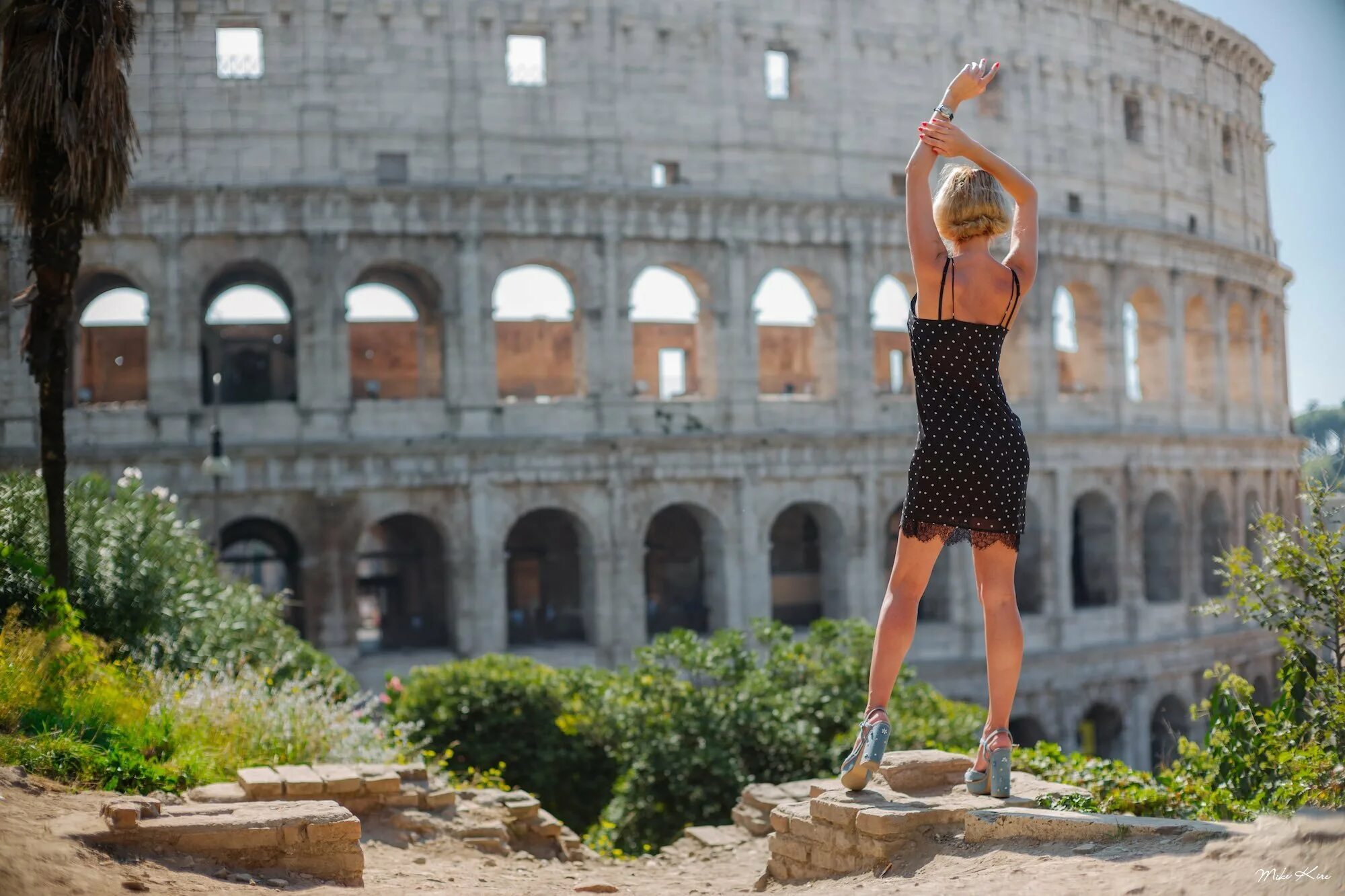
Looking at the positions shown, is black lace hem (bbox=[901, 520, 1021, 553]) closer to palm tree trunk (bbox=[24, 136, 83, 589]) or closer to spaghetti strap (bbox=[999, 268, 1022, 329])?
spaghetti strap (bbox=[999, 268, 1022, 329])

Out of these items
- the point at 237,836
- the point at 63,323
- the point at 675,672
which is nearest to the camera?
the point at 237,836

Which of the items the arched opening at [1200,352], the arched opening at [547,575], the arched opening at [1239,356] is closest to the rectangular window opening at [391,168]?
the arched opening at [547,575]

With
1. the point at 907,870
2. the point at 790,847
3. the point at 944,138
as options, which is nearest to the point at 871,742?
the point at 907,870

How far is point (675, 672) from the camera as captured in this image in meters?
14.1

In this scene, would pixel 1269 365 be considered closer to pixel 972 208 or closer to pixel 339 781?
pixel 339 781

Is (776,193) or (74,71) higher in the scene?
(776,193)

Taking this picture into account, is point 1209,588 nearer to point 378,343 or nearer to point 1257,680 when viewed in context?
point 1257,680


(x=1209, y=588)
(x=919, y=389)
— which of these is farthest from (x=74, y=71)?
(x=1209, y=588)

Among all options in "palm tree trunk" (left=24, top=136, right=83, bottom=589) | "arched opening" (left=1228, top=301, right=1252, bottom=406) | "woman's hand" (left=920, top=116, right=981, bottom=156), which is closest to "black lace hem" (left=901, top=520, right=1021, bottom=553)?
"woman's hand" (left=920, top=116, right=981, bottom=156)

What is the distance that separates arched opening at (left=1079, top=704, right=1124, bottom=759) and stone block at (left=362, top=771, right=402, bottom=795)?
2034 cm

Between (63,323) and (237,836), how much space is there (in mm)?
6589

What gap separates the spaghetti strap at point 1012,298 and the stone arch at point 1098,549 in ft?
73.4

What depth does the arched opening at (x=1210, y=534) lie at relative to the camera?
1190 inches

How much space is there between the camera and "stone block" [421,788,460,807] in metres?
9.45
